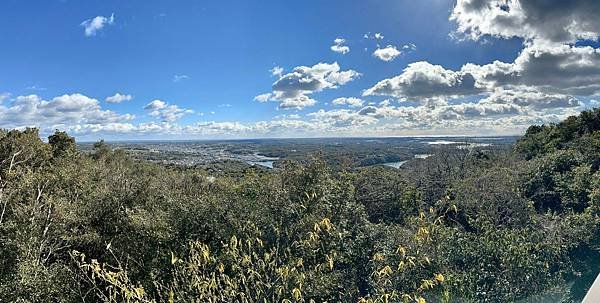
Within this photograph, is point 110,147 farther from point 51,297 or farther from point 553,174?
point 553,174

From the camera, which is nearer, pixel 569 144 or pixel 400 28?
pixel 400 28

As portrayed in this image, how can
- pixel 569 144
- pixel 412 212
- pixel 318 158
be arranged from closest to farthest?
pixel 318 158 → pixel 412 212 → pixel 569 144

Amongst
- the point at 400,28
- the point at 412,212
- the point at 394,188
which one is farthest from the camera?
the point at 394,188

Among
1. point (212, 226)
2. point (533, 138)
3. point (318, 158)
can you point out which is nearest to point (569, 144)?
point (533, 138)

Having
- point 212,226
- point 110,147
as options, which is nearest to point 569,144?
point 212,226

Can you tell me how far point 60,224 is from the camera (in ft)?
28.3

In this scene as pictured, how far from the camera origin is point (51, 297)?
7332mm

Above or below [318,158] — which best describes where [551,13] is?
above

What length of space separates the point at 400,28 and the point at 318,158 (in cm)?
783

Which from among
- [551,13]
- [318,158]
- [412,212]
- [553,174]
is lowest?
[412,212]

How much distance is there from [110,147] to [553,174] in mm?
31201

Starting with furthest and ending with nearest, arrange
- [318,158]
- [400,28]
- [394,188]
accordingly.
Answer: [394,188], [400,28], [318,158]

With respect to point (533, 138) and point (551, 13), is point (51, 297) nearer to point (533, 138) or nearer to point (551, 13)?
point (551, 13)

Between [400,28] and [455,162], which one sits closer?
[400,28]
